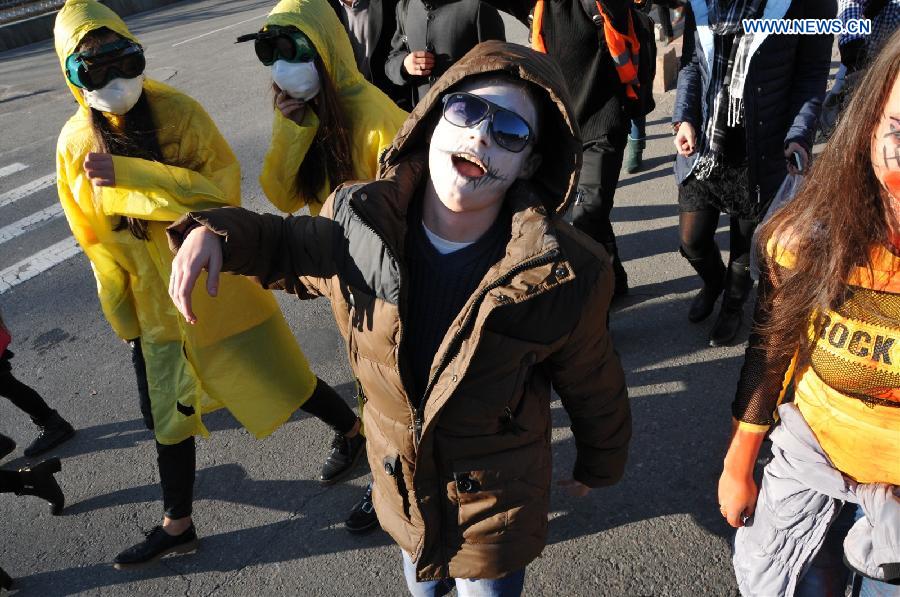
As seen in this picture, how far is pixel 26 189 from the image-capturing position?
704cm

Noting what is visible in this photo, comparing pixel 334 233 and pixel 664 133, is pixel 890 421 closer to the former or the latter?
pixel 334 233

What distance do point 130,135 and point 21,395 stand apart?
1.63 metres

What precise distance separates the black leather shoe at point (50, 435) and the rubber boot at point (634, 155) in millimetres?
4206

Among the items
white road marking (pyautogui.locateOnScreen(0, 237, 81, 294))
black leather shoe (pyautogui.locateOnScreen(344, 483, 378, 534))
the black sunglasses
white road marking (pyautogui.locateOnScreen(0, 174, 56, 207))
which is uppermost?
the black sunglasses

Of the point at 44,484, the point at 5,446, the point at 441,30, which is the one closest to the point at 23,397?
the point at 5,446

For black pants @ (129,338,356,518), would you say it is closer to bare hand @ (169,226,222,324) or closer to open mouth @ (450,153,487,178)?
bare hand @ (169,226,222,324)

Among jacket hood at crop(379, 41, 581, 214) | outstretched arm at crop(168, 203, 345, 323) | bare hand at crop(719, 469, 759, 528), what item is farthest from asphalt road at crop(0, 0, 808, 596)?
jacket hood at crop(379, 41, 581, 214)

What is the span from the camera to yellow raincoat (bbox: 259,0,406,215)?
2631 mm

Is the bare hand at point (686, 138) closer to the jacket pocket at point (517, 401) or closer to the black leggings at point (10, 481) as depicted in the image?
the jacket pocket at point (517, 401)

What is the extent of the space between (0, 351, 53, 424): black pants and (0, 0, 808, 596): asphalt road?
23cm

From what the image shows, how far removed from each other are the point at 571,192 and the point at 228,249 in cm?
80

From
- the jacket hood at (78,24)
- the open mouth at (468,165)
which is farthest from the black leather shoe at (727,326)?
the jacket hood at (78,24)

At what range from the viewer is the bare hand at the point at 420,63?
3.59m

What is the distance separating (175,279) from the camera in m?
1.51
